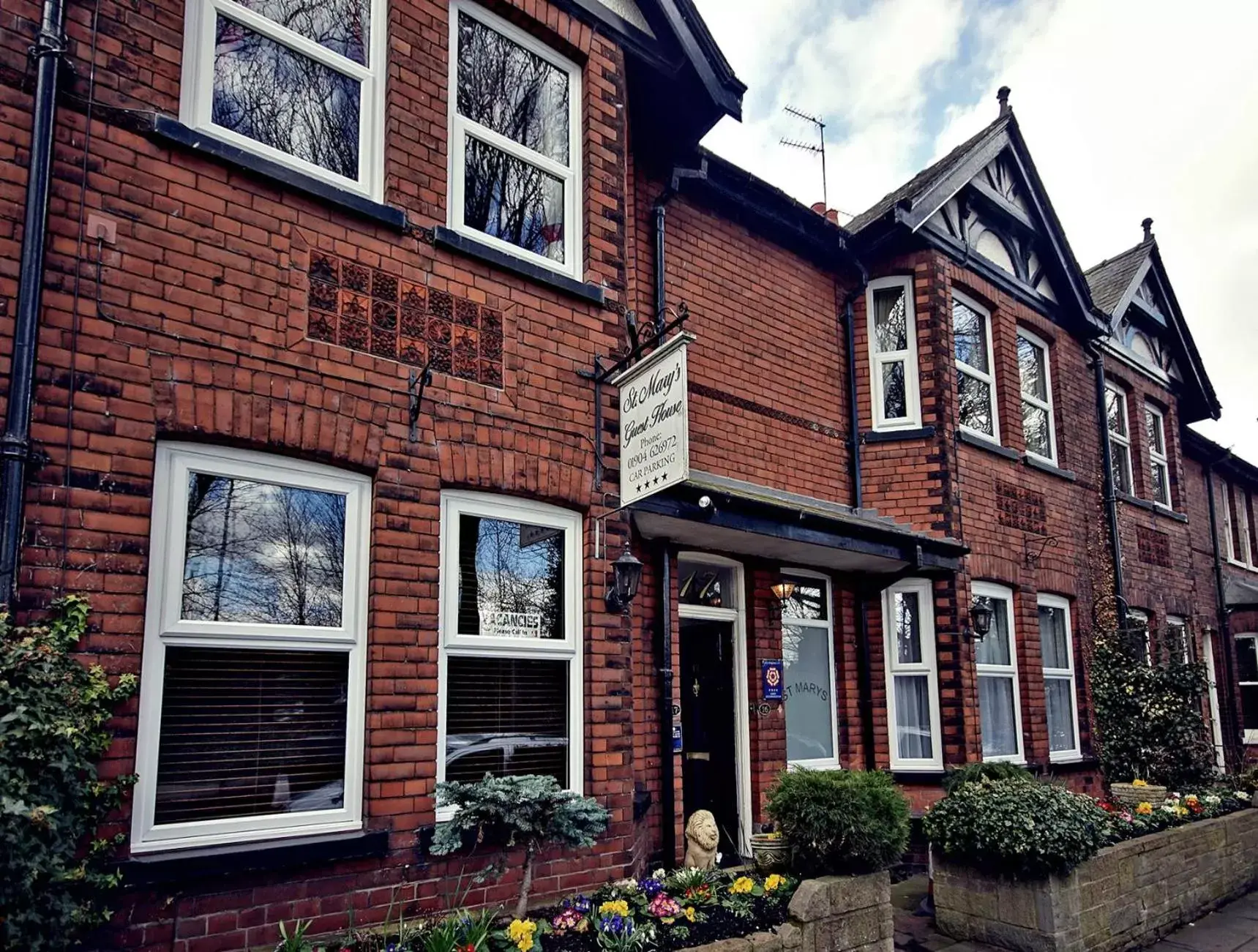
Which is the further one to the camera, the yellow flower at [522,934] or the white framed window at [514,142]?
the white framed window at [514,142]

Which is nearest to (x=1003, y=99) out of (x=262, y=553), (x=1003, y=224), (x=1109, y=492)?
(x=1003, y=224)

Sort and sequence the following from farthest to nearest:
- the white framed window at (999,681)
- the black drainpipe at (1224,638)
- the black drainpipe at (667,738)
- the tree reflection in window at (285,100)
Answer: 1. the black drainpipe at (1224,638)
2. the white framed window at (999,681)
3. the black drainpipe at (667,738)
4. the tree reflection in window at (285,100)

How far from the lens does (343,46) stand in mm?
5832

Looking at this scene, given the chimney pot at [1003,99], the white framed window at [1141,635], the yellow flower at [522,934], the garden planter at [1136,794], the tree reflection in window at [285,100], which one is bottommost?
the garden planter at [1136,794]

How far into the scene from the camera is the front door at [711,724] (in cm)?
852

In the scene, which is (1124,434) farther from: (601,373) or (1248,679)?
(601,373)

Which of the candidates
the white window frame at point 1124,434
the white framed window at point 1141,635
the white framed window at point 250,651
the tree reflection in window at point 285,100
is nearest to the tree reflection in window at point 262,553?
the white framed window at point 250,651

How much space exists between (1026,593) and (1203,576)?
7.83 meters

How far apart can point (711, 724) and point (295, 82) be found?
6.21 m

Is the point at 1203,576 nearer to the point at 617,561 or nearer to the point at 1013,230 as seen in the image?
the point at 1013,230

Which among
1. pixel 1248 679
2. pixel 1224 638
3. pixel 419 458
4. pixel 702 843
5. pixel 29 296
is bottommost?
pixel 702 843

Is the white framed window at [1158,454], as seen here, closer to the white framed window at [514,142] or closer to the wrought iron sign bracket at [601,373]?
the wrought iron sign bracket at [601,373]

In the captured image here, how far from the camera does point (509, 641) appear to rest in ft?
19.1

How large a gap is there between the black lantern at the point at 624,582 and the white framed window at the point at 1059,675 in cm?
725
